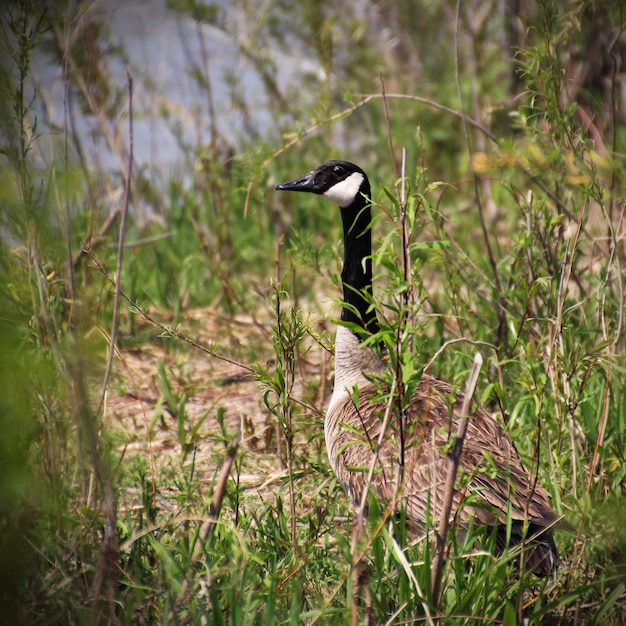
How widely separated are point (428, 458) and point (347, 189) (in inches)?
53.5

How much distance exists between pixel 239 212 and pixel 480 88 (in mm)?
2786

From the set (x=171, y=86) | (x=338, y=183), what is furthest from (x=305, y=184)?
(x=171, y=86)

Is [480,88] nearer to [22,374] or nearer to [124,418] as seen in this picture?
[124,418]

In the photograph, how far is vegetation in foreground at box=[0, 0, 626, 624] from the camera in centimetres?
236

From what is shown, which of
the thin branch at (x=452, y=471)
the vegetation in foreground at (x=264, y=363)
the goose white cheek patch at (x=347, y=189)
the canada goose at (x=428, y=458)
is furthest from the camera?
the goose white cheek patch at (x=347, y=189)

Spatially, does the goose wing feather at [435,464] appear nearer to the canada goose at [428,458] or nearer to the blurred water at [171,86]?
the canada goose at [428,458]

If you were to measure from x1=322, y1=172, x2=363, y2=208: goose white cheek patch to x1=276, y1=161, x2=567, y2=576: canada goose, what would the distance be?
0.03m

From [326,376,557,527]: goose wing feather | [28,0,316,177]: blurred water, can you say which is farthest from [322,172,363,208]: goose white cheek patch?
[28,0,316,177]: blurred water

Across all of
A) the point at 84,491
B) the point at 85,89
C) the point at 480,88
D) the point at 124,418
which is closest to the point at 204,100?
the point at 480,88

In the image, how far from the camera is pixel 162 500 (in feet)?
11.5

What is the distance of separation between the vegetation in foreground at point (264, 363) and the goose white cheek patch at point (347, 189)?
243mm

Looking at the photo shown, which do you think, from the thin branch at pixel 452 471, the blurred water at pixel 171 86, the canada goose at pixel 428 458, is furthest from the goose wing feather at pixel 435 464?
the blurred water at pixel 171 86

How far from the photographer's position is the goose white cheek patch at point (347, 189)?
3701 mm

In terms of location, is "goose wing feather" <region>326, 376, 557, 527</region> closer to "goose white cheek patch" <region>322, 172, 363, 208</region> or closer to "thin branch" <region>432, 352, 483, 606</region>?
"thin branch" <region>432, 352, 483, 606</region>
